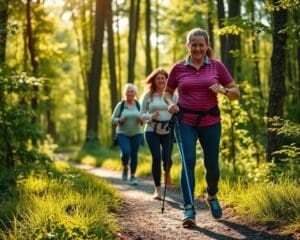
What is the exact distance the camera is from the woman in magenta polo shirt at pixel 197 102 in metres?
6.11

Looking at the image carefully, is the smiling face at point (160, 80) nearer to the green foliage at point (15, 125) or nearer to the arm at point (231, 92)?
the green foliage at point (15, 125)

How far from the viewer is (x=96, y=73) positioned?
21.0m

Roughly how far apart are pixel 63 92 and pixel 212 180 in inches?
1470

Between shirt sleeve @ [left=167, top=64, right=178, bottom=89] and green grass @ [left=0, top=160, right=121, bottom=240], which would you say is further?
shirt sleeve @ [left=167, top=64, right=178, bottom=89]

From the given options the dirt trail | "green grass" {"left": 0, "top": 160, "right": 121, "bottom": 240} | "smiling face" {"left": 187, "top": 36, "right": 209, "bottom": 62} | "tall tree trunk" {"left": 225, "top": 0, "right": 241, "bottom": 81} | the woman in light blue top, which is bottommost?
the dirt trail

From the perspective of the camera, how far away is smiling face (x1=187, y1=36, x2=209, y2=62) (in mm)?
6078

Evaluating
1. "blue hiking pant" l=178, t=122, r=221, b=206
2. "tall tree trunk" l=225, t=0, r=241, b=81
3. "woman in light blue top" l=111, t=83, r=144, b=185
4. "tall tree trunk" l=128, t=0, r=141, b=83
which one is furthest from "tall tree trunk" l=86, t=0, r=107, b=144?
"blue hiking pant" l=178, t=122, r=221, b=206

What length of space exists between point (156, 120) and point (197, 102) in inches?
112

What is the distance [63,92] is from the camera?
42.7 m

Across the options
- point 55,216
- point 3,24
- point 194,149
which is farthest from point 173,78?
point 3,24

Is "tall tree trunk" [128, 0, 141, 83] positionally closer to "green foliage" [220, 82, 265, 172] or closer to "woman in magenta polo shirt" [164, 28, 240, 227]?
"green foliage" [220, 82, 265, 172]

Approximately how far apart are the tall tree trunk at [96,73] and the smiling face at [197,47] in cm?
1490

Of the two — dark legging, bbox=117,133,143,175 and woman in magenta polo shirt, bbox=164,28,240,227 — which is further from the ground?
woman in magenta polo shirt, bbox=164,28,240,227

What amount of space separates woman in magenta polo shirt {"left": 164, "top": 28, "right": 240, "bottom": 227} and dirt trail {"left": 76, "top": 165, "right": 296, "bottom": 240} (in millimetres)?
295
